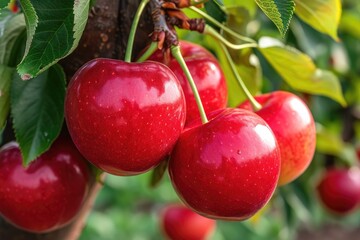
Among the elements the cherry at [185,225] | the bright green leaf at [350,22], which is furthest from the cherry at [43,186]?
the cherry at [185,225]

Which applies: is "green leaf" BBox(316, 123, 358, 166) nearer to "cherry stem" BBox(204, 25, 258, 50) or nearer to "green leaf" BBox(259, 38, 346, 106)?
"green leaf" BBox(259, 38, 346, 106)

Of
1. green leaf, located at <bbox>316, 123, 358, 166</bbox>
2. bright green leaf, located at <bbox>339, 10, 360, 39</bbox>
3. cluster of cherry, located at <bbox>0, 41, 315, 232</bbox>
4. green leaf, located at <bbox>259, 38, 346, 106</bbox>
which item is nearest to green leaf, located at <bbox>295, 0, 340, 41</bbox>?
green leaf, located at <bbox>259, 38, 346, 106</bbox>

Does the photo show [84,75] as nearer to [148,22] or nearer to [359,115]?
[148,22]

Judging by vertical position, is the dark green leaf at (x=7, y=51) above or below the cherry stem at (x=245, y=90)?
above

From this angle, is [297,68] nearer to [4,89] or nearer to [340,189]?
[4,89]

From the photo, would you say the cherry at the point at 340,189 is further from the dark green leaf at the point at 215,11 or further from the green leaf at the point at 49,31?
the green leaf at the point at 49,31
